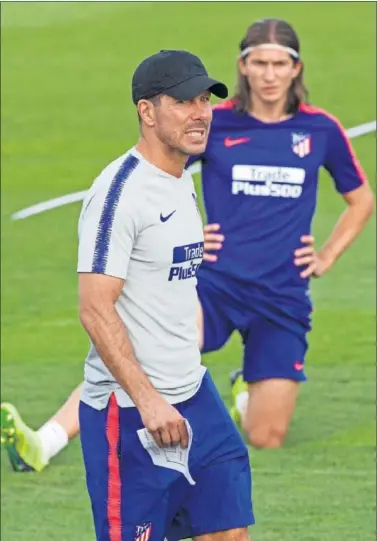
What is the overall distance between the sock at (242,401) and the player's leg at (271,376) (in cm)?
22

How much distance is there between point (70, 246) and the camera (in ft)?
47.5

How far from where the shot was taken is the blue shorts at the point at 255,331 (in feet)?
30.0

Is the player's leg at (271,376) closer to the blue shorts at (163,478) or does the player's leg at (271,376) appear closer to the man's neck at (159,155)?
the blue shorts at (163,478)

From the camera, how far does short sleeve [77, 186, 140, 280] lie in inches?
226

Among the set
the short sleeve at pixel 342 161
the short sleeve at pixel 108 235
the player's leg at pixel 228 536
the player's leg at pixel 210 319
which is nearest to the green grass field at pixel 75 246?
the player's leg at pixel 210 319

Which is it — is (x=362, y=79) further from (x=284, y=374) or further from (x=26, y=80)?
(x=284, y=374)

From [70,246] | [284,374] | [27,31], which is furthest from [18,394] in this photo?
[27,31]

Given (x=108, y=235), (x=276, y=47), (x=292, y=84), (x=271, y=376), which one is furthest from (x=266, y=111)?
(x=108, y=235)

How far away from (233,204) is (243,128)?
0.42 m

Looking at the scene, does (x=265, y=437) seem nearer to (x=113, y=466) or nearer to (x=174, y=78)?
(x=113, y=466)

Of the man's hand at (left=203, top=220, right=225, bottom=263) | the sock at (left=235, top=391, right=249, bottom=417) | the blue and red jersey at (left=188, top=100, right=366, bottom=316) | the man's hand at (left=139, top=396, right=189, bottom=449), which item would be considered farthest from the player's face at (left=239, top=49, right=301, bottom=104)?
the man's hand at (left=139, top=396, right=189, bottom=449)

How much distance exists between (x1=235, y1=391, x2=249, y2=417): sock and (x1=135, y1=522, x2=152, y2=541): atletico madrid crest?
351 centimetres

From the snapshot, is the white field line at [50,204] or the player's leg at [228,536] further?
the white field line at [50,204]

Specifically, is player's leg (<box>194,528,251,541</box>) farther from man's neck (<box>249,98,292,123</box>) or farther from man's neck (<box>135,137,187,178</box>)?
man's neck (<box>249,98,292,123</box>)
